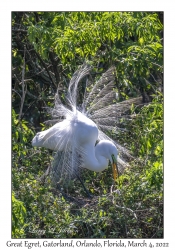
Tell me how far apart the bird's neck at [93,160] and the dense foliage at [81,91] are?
7 cm

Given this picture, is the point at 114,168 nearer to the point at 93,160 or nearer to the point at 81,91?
the point at 93,160

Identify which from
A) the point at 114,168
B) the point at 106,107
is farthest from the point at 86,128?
the point at 114,168

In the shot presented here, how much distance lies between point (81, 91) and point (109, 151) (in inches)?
21.0

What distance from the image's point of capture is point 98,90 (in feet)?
18.5

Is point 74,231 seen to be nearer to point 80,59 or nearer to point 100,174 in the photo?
point 100,174

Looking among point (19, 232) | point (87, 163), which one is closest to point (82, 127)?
point (87, 163)

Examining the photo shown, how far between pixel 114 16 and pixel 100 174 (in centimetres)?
Answer: 108

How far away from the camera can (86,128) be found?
18.2 feet

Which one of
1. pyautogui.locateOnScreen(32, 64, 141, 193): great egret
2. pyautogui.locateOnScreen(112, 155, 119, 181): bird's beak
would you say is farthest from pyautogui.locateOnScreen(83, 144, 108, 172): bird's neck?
pyautogui.locateOnScreen(112, 155, 119, 181): bird's beak

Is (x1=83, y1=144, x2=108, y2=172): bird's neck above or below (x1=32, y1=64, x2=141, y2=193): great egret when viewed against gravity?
below

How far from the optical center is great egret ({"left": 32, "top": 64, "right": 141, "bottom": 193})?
5.53 meters

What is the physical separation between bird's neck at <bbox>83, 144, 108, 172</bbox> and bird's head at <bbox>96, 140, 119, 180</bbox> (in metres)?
0.04

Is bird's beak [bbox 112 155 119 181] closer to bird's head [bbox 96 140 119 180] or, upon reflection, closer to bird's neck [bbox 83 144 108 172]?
bird's head [bbox 96 140 119 180]

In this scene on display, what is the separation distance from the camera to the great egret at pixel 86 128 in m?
5.53
